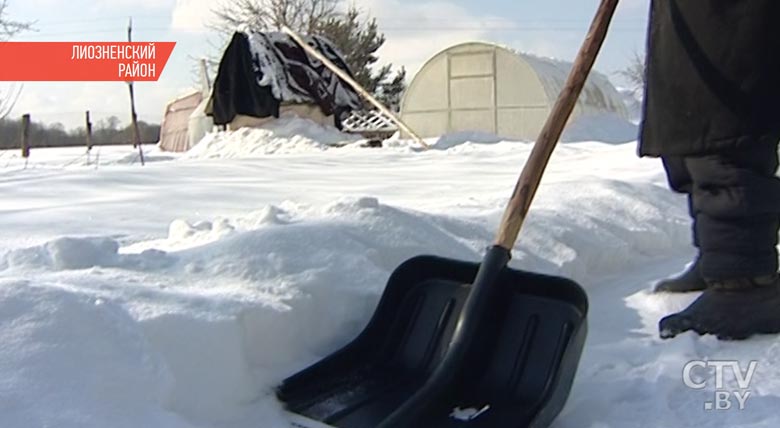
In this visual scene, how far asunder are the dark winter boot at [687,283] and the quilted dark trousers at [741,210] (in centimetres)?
28

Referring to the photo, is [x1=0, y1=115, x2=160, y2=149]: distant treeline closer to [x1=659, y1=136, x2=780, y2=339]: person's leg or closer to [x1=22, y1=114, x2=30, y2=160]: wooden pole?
[x1=22, y1=114, x2=30, y2=160]: wooden pole

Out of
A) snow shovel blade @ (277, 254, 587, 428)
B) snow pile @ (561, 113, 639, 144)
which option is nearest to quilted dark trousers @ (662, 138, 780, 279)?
snow shovel blade @ (277, 254, 587, 428)

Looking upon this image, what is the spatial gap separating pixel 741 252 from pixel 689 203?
0.33m

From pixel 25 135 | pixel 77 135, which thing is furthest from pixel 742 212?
pixel 77 135

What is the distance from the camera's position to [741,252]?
5.32 ft

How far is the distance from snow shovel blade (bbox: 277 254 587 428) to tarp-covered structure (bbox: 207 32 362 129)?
1087cm

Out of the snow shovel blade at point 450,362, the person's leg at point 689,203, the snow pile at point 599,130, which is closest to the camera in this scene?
the snow shovel blade at point 450,362

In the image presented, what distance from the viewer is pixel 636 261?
8.24 ft

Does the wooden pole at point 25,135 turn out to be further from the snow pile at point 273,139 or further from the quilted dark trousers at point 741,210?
the quilted dark trousers at point 741,210

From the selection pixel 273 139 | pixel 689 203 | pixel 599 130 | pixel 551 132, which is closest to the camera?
pixel 551 132

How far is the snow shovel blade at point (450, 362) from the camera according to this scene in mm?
1299

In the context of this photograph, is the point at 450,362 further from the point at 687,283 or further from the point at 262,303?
the point at 687,283

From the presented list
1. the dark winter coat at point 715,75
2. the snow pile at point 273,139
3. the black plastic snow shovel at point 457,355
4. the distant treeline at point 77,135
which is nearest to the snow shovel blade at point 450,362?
the black plastic snow shovel at point 457,355

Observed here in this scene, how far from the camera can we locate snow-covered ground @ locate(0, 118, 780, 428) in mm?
1145
